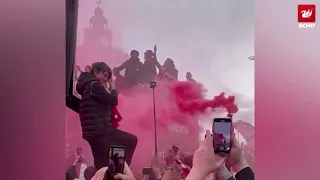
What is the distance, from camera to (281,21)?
162cm

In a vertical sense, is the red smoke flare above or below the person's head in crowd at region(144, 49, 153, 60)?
below

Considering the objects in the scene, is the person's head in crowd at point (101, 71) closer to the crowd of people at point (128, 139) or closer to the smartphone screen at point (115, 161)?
the crowd of people at point (128, 139)

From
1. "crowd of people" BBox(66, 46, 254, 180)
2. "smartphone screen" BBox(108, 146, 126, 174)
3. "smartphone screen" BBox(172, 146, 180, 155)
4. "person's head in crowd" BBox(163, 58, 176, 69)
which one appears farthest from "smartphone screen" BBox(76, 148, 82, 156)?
"person's head in crowd" BBox(163, 58, 176, 69)

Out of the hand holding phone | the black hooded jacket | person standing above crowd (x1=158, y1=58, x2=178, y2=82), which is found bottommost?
the hand holding phone

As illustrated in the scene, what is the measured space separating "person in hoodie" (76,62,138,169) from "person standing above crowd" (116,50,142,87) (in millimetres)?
59

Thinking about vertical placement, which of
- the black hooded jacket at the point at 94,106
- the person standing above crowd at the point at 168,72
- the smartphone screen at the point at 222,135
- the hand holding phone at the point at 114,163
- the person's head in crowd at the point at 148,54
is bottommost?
the hand holding phone at the point at 114,163

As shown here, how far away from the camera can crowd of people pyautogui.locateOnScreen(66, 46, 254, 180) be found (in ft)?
5.27

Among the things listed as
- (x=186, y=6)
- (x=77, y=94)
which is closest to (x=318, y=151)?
(x=186, y=6)

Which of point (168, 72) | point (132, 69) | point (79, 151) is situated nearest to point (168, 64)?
point (168, 72)

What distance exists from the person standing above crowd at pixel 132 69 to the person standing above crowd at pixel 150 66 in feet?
0.08

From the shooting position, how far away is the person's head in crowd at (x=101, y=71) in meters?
1.62

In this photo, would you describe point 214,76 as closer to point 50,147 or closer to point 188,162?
point 188,162

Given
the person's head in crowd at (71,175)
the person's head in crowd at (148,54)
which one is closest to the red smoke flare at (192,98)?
the person's head in crowd at (148,54)

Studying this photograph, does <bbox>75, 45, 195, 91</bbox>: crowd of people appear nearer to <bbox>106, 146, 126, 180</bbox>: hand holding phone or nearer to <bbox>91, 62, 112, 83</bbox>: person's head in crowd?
<bbox>91, 62, 112, 83</bbox>: person's head in crowd
